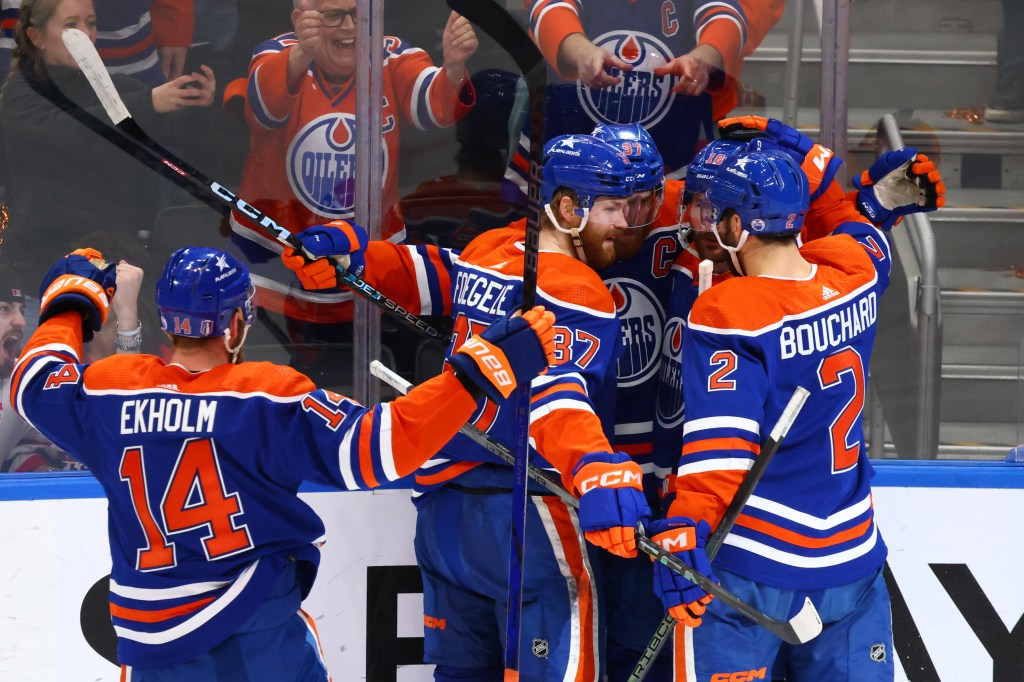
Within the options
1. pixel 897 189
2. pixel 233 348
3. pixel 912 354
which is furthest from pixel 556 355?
pixel 912 354

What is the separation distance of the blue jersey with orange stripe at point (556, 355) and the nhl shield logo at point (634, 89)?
1.57ft

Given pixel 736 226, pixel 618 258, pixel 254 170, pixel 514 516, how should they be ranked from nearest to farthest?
pixel 514 516 < pixel 736 226 < pixel 618 258 < pixel 254 170

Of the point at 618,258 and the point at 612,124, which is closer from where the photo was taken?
the point at 618,258

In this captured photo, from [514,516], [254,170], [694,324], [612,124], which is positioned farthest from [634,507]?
[254,170]

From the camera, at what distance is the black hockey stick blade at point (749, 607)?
8.34 feet

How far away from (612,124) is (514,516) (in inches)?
46.6

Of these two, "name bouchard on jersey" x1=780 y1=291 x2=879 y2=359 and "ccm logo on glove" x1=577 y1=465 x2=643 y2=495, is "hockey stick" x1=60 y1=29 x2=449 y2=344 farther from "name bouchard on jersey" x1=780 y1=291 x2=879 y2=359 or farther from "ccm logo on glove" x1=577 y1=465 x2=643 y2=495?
"name bouchard on jersey" x1=780 y1=291 x2=879 y2=359

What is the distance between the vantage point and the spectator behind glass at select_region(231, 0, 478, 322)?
130 inches

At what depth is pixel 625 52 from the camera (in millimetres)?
3379

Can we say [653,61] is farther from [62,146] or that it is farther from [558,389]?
[62,146]

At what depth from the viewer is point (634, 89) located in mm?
3395

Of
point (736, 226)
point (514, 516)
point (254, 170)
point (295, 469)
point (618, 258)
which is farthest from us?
point (254, 170)

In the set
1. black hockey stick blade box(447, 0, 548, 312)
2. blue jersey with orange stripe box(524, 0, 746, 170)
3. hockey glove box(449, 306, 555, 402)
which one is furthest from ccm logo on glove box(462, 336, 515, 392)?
blue jersey with orange stripe box(524, 0, 746, 170)

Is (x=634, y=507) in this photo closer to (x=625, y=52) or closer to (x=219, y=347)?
(x=219, y=347)
